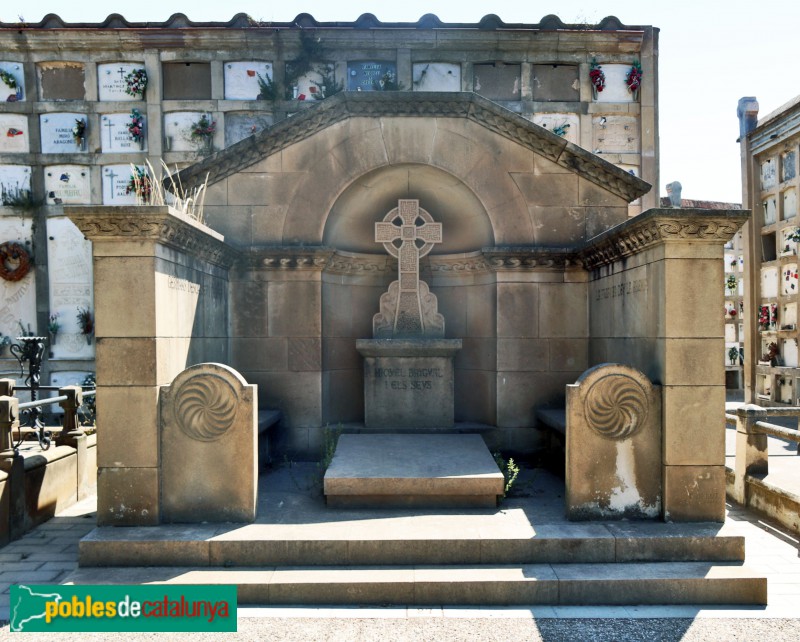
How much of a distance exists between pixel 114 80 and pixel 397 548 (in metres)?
13.0

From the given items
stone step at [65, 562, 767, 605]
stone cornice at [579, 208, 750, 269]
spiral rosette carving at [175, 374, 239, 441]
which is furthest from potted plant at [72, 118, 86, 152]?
stone cornice at [579, 208, 750, 269]

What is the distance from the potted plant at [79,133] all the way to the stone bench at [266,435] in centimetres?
954

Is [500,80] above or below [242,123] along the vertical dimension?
Result: above

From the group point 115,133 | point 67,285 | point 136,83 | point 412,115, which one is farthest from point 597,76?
point 67,285

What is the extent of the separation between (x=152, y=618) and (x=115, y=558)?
837 mm

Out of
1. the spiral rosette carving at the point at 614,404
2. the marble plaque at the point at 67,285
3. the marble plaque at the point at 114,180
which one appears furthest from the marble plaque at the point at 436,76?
the spiral rosette carving at the point at 614,404

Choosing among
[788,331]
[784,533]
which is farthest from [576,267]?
[788,331]

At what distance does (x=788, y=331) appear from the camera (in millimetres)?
13695

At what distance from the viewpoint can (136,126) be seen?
12.6 metres

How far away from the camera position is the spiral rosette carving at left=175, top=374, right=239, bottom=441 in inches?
193

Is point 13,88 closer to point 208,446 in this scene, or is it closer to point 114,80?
point 114,80

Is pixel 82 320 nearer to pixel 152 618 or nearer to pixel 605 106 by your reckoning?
pixel 152 618

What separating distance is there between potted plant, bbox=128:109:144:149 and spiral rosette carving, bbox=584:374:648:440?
1209 cm

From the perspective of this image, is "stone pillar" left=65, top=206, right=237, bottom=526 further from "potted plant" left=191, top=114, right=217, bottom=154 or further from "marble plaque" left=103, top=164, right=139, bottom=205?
"marble plaque" left=103, top=164, right=139, bottom=205
